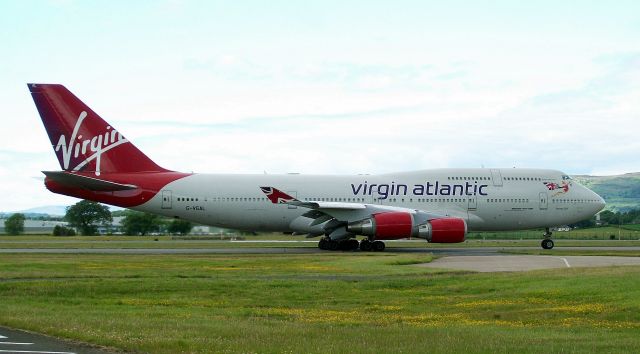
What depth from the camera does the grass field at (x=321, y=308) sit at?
40.7ft

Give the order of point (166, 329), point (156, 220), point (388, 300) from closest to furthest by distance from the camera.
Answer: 1. point (166, 329)
2. point (388, 300)
3. point (156, 220)

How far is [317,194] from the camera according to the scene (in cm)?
4419

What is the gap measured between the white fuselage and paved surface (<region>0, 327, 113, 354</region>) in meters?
30.5

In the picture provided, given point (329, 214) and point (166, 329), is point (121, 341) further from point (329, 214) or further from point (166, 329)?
point (329, 214)

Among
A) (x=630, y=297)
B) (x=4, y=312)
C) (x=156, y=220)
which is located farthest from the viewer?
(x=156, y=220)

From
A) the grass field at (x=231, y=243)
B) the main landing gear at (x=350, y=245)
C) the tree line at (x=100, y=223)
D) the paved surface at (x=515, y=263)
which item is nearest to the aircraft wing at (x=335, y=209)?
the main landing gear at (x=350, y=245)

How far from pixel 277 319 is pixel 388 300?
4375mm

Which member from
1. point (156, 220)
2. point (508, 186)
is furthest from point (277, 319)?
point (156, 220)

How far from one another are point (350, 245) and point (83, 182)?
13818 millimetres

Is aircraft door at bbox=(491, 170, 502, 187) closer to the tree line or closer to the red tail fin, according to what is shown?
the red tail fin

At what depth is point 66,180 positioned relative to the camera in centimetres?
3981

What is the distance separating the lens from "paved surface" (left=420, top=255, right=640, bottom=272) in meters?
29.2

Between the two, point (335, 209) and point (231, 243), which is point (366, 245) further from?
point (231, 243)

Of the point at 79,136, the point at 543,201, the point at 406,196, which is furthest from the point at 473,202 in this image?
the point at 79,136
